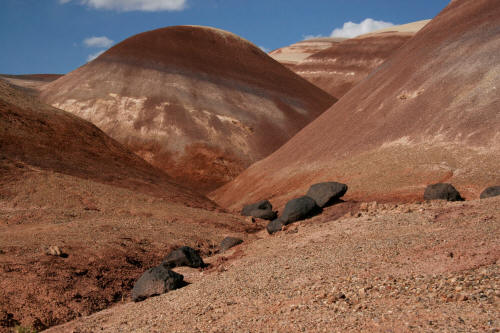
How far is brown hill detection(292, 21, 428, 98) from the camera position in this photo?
63453 millimetres

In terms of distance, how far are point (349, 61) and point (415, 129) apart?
171 ft

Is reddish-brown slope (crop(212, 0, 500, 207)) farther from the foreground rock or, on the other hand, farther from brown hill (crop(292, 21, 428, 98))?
brown hill (crop(292, 21, 428, 98))

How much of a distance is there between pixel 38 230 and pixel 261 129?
26.6 metres

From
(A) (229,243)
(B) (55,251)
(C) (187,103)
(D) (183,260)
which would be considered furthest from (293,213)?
(C) (187,103)

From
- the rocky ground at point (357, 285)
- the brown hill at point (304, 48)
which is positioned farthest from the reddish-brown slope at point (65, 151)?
the brown hill at point (304, 48)

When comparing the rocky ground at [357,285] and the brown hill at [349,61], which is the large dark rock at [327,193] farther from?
the brown hill at [349,61]

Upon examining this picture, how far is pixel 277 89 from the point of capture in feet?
146

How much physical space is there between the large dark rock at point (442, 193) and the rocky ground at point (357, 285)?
10.1 feet

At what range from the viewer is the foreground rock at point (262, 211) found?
16.3m

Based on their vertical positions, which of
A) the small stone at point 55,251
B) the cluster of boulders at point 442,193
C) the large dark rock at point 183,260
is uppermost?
the small stone at point 55,251

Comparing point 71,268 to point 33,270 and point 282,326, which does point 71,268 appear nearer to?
point 33,270

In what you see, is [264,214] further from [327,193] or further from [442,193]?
[442,193]

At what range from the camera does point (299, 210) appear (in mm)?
12031

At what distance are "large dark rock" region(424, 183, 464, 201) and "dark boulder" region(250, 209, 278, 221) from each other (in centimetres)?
561
